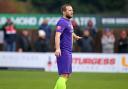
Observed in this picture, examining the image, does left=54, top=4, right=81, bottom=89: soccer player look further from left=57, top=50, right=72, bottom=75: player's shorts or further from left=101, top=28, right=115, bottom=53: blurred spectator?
left=101, top=28, right=115, bottom=53: blurred spectator

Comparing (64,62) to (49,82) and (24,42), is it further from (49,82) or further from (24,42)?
(24,42)

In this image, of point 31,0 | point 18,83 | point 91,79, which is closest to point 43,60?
point 91,79

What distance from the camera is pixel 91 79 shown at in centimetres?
2027

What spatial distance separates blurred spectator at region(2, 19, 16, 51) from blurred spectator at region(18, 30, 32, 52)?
47 centimetres

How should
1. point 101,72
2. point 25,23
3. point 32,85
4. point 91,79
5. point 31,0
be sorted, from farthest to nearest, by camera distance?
1. point 31,0
2. point 25,23
3. point 101,72
4. point 91,79
5. point 32,85

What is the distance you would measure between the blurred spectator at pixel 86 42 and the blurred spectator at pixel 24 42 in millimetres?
2560

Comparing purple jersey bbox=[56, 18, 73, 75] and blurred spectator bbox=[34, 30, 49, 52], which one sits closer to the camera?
purple jersey bbox=[56, 18, 73, 75]

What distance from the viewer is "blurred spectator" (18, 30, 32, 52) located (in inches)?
1085

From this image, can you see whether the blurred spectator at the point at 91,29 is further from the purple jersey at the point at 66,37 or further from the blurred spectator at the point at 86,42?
the purple jersey at the point at 66,37

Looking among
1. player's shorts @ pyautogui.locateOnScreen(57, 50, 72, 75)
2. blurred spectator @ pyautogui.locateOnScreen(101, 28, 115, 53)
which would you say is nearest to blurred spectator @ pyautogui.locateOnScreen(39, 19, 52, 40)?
blurred spectator @ pyautogui.locateOnScreen(101, 28, 115, 53)

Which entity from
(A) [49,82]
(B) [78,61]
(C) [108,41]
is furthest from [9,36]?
(A) [49,82]

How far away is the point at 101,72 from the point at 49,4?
3005 cm

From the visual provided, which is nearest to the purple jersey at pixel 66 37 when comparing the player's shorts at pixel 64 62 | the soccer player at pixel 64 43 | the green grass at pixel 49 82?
the soccer player at pixel 64 43

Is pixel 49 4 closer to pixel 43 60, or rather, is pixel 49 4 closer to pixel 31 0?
pixel 31 0
